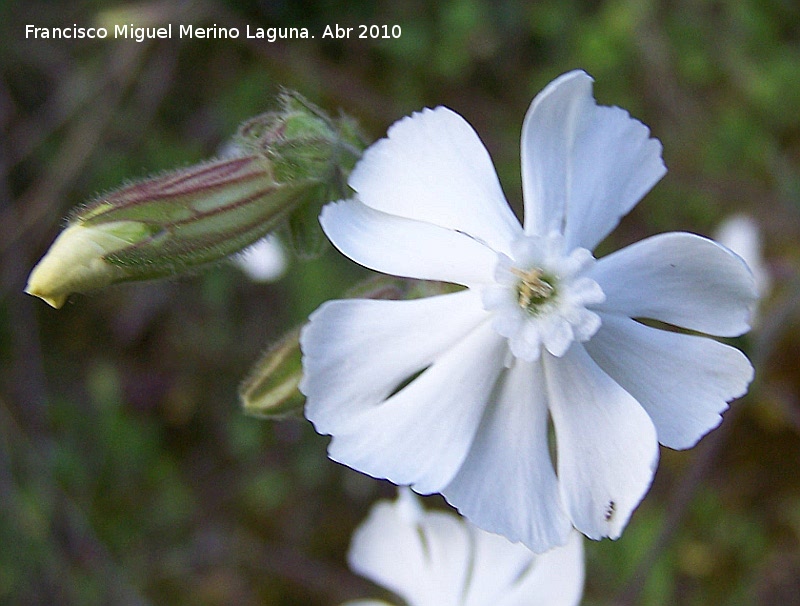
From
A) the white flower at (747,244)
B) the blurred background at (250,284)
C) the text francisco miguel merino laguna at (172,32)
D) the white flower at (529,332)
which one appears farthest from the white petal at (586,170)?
the text francisco miguel merino laguna at (172,32)

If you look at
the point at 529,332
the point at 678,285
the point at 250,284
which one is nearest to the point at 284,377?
the point at 529,332

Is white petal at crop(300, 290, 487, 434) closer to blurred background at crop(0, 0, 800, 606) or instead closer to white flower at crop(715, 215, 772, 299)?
white flower at crop(715, 215, 772, 299)

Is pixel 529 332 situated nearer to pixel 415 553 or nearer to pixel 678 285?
pixel 678 285

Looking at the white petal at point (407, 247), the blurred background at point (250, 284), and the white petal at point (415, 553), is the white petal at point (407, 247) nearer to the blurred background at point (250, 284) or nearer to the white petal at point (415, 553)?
the white petal at point (415, 553)

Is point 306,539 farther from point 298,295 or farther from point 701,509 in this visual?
point 701,509

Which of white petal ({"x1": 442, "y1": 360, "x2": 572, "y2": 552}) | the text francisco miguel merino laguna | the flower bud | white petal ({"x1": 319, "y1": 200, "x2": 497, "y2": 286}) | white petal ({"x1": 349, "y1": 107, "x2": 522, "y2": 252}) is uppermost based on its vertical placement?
the text francisco miguel merino laguna

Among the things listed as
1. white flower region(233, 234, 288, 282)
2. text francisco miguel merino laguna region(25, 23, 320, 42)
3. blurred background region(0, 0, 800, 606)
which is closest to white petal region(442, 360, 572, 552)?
blurred background region(0, 0, 800, 606)
